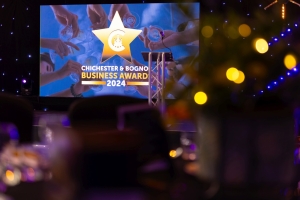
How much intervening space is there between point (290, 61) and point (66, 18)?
6.98 meters

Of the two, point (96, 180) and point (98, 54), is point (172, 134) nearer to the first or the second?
point (96, 180)

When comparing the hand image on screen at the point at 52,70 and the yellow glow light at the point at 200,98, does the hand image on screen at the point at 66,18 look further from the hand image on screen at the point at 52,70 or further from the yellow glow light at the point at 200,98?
the yellow glow light at the point at 200,98

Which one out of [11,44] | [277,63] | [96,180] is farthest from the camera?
[11,44]

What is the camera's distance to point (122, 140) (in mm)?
980

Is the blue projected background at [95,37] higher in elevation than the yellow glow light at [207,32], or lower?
higher

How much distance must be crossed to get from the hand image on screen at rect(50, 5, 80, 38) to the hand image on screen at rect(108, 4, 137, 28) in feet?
1.97

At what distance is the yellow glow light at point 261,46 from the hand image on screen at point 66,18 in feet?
22.4

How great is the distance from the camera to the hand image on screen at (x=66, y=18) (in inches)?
293

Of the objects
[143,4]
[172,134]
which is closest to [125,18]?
[143,4]

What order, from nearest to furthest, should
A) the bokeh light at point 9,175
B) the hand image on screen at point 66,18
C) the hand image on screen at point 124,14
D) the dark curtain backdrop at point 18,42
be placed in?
the bokeh light at point 9,175 → the hand image on screen at point 124,14 → the hand image on screen at point 66,18 → the dark curtain backdrop at point 18,42

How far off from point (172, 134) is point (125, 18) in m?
6.00

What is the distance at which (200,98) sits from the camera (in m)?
0.84

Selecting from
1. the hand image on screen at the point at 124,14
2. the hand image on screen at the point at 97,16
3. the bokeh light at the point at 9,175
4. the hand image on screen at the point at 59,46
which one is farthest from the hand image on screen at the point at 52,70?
the bokeh light at the point at 9,175

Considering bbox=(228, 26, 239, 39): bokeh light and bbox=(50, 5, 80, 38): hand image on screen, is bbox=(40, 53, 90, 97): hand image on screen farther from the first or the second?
bbox=(228, 26, 239, 39): bokeh light
